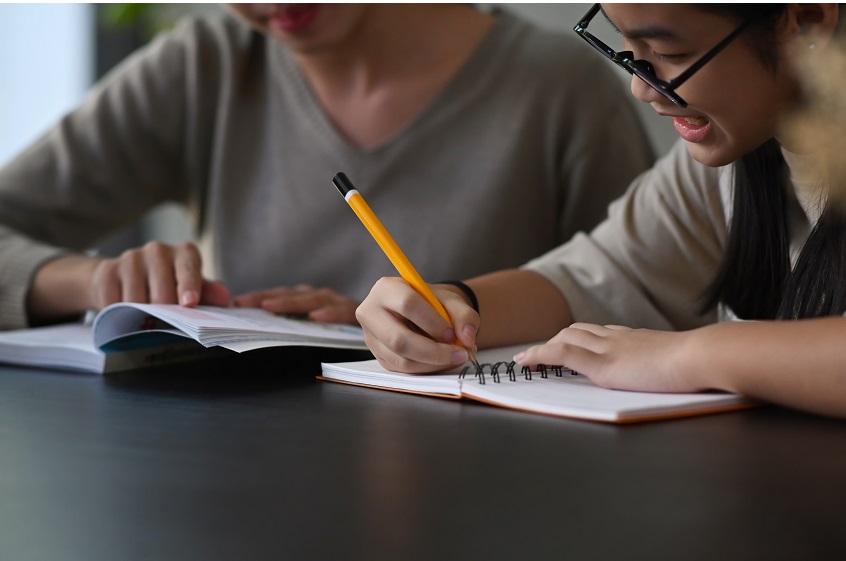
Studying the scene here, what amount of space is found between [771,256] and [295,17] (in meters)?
0.80

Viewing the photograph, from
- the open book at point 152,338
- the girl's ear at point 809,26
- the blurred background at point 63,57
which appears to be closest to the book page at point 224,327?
the open book at point 152,338

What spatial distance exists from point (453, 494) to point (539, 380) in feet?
0.81

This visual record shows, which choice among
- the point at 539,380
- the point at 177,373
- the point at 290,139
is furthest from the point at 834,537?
the point at 290,139

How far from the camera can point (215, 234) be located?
5.14 feet

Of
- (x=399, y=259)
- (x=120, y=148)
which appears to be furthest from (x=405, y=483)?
(x=120, y=148)

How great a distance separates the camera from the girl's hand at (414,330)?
696mm

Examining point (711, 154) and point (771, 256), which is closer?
point (711, 154)

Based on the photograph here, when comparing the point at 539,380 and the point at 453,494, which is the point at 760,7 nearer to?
the point at 539,380

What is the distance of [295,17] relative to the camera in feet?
4.38

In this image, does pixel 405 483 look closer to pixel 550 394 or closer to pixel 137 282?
pixel 550 394

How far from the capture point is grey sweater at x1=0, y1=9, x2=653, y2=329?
143 centimetres

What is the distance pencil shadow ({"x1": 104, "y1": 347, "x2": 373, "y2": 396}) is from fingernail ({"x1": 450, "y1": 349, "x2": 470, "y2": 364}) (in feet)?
Result: 0.42

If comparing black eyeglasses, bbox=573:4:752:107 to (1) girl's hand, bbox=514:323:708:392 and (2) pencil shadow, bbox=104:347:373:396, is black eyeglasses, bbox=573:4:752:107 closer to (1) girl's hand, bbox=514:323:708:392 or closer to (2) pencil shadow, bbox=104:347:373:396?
(1) girl's hand, bbox=514:323:708:392

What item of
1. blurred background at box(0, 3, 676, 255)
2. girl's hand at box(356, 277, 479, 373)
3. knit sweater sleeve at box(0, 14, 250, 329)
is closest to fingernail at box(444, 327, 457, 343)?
girl's hand at box(356, 277, 479, 373)
